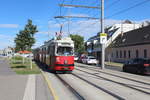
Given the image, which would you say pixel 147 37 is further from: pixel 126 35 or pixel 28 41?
pixel 28 41

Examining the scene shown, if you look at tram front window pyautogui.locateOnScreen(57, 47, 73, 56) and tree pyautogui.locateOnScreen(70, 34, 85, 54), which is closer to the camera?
tram front window pyautogui.locateOnScreen(57, 47, 73, 56)

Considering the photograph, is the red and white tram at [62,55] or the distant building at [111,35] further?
the distant building at [111,35]

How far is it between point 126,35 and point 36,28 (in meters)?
30.4

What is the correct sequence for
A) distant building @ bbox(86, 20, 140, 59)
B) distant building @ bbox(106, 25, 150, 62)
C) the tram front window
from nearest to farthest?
the tram front window, distant building @ bbox(106, 25, 150, 62), distant building @ bbox(86, 20, 140, 59)

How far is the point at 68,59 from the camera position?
2300cm

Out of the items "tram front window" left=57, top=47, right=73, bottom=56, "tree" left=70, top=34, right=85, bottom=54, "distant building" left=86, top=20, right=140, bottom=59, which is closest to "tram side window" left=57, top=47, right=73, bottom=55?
"tram front window" left=57, top=47, right=73, bottom=56

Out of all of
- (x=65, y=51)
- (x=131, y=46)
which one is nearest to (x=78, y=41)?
(x=131, y=46)

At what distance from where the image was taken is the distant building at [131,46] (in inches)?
1807

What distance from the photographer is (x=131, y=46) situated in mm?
50938

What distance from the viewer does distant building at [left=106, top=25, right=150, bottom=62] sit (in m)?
45.9

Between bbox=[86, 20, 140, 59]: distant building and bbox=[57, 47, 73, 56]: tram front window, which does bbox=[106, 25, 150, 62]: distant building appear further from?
bbox=[57, 47, 73, 56]: tram front window

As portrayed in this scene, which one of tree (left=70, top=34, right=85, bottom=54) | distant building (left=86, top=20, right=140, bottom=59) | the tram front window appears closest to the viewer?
the tram front window

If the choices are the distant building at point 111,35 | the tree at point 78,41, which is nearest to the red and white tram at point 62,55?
the distant building at point 111,35

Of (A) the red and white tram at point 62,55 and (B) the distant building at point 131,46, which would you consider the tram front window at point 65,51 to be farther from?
(B) the distant building at point 131,46
